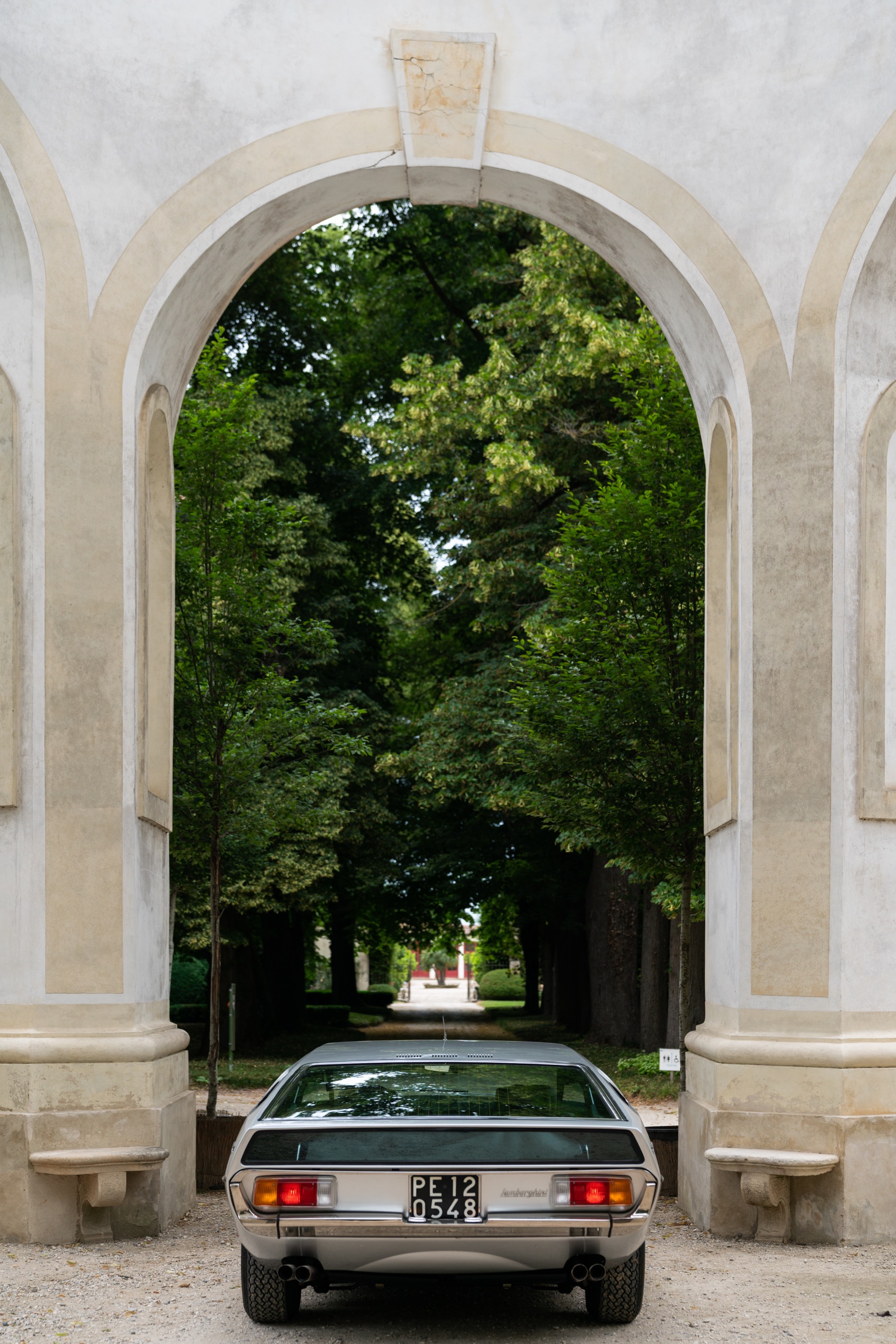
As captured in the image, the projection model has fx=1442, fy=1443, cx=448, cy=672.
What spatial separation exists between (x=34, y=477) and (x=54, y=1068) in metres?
3.55

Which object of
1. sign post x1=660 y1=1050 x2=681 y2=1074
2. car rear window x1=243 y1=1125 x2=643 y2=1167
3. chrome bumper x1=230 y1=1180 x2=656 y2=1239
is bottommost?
sign post x1=660 y1=1050 x2=681 y2=1074

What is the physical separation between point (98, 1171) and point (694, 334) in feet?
21.2

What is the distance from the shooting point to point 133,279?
29.9 feet

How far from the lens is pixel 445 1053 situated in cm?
666

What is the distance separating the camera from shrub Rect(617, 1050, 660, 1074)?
20.8m

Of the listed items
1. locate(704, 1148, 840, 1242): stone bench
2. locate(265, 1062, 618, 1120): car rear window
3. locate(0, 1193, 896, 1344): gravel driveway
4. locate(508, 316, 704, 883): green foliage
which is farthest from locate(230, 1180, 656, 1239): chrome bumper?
locate(508, 316, 704, 883): green foliage

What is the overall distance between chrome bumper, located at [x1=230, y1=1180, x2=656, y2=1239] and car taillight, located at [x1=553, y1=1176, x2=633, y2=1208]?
0.13 feet

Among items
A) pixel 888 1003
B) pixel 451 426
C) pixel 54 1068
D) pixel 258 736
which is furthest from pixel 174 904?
pixel 888 1003

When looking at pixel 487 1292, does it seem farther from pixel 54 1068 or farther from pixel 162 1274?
pixel 54 1068

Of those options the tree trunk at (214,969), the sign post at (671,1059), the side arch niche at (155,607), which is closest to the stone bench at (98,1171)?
the side arch niche at (155,607)

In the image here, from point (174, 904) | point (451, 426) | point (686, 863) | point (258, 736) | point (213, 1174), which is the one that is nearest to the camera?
point (213, 1174)

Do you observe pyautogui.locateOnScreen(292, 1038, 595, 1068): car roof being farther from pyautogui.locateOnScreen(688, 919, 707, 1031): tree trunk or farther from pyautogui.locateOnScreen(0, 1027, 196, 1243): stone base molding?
pyautogui.locateOnScreen(688, 919, 707, 1031): tree trunk

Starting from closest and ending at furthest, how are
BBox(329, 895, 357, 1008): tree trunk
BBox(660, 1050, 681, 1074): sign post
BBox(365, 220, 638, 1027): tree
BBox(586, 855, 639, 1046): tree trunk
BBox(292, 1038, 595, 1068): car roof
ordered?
BBox(292, 1038, 595, 1068): car roof → BBox(660, 1050, 681, 1074): sign post → BBox(365, 220, 638, 1027): tree → BBox(586, 855, 639, 1046): tree trunk → BBox(329, 895, 357, 1008): tree trunk

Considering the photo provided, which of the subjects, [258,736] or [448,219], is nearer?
[258,736]
